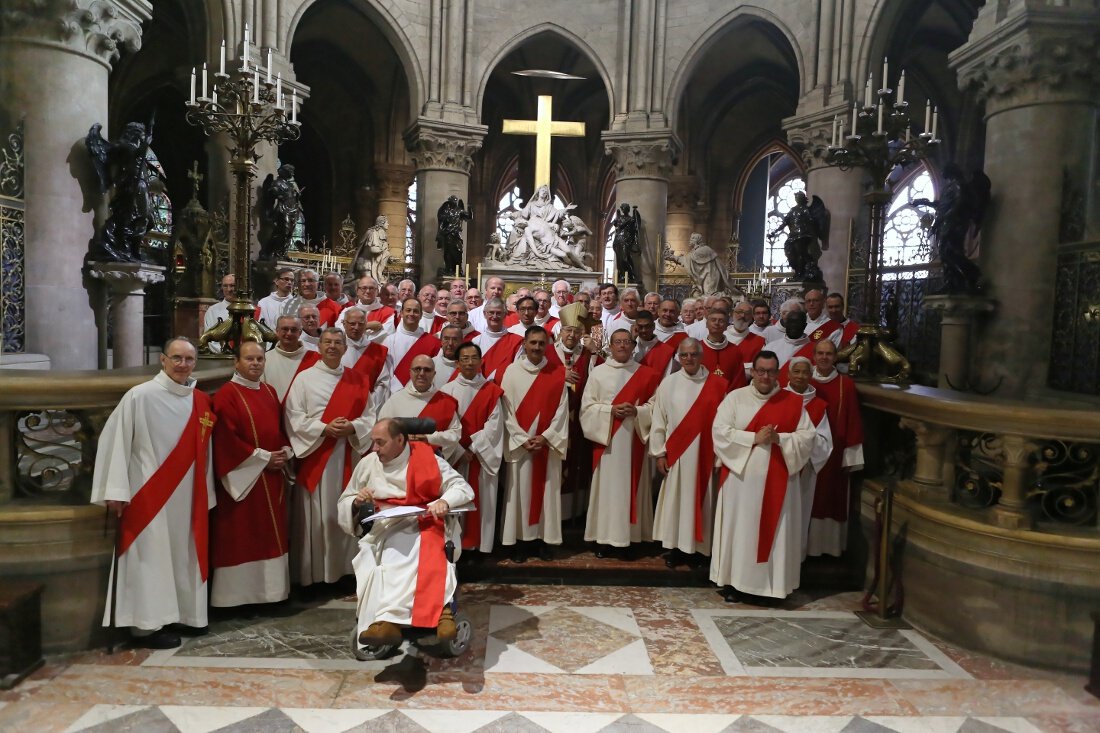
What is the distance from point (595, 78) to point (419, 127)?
8272mm

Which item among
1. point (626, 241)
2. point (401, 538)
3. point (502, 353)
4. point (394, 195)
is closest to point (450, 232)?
point (626, 241)

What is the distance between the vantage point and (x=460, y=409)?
18.4 feet

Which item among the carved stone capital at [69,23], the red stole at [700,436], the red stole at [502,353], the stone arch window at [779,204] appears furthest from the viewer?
the stone arch window at [779,204]

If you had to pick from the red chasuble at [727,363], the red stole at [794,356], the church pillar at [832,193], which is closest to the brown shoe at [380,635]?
the red stole at [794,356]

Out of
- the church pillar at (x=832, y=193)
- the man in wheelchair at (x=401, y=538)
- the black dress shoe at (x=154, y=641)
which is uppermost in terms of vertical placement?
the church pillar at (x=832, y=193)

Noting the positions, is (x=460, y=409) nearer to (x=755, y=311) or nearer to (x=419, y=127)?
(x=755, y=311)

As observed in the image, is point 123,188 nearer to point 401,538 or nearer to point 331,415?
point 331,415

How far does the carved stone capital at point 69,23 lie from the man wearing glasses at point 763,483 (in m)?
7.65

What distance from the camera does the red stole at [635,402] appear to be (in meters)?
5.91

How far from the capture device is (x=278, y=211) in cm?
1301

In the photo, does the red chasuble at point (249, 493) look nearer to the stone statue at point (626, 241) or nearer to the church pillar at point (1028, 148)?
the church pillar at point (1028, 148)

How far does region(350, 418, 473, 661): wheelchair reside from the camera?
155 inches

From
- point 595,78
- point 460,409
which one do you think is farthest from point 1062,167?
point 595,78

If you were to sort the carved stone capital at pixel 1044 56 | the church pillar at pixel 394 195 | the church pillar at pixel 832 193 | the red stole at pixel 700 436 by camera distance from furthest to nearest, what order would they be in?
the church pillar at pixel 394 195 → the church pillar at pixel 832 193 → the carved stone capital at pixel 1044 56 → the red stole at pixel 700 436
